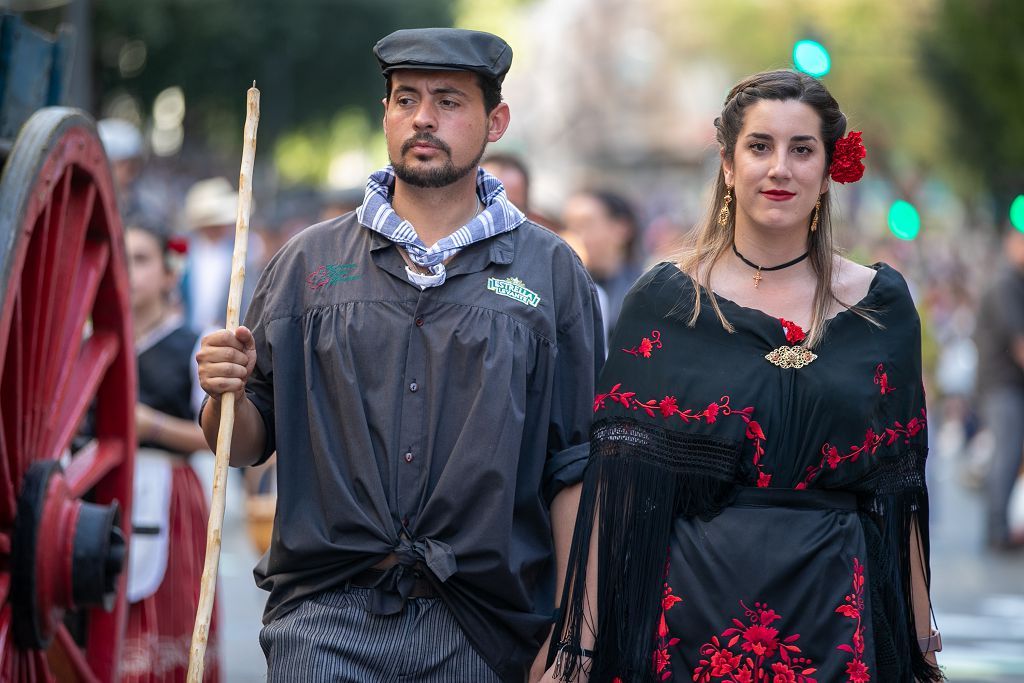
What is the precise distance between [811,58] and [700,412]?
1.39m

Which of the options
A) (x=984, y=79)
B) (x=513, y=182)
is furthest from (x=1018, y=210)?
(x=984, y=79)

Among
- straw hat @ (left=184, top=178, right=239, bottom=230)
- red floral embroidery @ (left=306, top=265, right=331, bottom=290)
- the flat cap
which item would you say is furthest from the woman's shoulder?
straw hat @ (left=184, top=178, right=239, bottom=230)

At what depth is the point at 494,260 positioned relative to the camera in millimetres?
4016

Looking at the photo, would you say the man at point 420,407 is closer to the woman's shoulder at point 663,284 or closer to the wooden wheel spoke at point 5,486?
the woman's shoulder at point 663,284

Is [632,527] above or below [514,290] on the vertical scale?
below

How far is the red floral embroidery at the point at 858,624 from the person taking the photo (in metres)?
3.65

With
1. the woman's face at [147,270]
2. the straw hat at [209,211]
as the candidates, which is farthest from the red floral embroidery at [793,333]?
the straw hat at [209,211]

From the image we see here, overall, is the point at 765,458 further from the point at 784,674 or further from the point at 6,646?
the point at 6,646

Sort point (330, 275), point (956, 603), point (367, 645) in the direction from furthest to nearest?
point (956, 603), point (330, 275), point (367, 645)

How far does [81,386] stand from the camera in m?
4.81

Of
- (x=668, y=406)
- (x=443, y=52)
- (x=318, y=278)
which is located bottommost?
(x=668, y=406)

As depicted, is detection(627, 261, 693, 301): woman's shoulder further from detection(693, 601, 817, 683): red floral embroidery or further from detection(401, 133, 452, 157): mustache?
detection(693, 601, 817, 683): red floral embroidery

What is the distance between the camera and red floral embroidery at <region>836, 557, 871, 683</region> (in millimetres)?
3648

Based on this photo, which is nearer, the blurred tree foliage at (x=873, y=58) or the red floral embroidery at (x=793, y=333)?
the red floral embroidery at (x=793, y=333)
